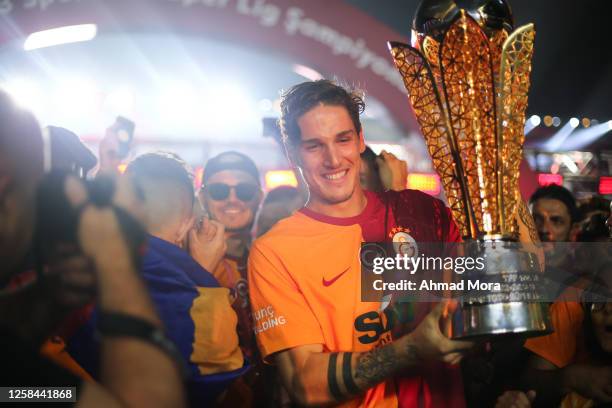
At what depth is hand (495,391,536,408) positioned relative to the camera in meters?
1.88

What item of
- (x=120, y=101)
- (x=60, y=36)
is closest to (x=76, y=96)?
(x=120, y=101)

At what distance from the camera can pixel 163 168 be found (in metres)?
1.79

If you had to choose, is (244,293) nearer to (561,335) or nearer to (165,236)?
(165,236)

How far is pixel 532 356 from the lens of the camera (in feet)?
6.63

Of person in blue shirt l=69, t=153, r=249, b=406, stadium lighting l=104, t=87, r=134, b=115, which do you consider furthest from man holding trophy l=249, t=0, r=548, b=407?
stadium lighting l=104, t=87, r=134, b=115

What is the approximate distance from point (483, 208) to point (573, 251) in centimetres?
115

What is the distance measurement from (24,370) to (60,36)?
3.90 metres

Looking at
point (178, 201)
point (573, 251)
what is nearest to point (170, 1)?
point (178, 201)

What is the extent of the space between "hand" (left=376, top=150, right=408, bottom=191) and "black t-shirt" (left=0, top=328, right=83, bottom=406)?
124cm

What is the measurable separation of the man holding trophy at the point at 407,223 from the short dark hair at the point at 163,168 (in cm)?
34

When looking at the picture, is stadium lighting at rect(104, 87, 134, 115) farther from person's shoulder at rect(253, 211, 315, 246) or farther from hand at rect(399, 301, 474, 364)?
hand at rect(399, 301, 474, 364)

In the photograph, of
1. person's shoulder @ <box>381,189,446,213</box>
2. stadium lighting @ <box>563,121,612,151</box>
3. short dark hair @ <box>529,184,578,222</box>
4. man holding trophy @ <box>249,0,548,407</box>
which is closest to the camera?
man holding trophy @ <box>249,0,548,407</box>

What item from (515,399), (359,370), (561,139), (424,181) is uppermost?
(424,181)

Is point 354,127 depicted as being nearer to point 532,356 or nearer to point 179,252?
point 179,252
